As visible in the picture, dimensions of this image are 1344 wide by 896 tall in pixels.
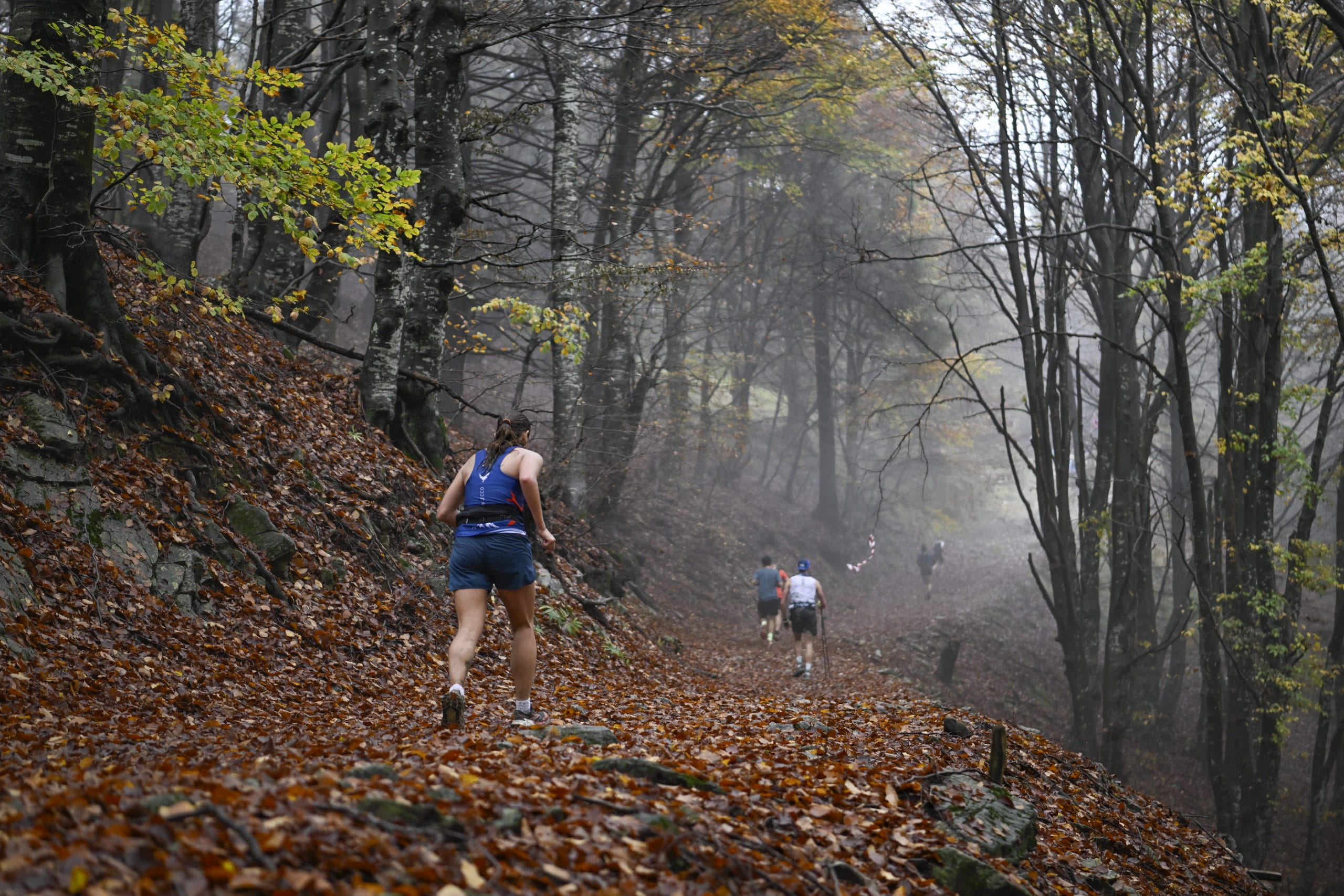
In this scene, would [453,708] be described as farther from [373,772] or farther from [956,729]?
[956,729]

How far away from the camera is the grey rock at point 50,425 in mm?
6457

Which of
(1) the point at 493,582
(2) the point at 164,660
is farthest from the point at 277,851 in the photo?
(2) the point at 164,660

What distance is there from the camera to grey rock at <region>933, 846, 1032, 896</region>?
439 cm

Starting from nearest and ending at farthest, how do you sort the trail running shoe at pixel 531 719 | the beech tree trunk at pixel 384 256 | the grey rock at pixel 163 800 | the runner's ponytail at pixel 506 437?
the grey rock at pixel 163 800
the trail running shoe at pixel 531 719
the runner's ponytail at pixel 506 437
the beech tree trunk at pixel 384 256

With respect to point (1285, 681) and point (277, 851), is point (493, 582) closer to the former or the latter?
point (277, 851)

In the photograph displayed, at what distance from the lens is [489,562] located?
226 inches

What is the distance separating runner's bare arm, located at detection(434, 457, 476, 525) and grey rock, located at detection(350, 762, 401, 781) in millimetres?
2243

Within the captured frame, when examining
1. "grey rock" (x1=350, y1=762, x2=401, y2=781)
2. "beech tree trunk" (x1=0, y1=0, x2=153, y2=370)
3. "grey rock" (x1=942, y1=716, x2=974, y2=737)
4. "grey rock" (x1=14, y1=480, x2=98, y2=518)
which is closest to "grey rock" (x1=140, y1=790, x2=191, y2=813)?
"grey rock" (x1=350, y1=762, x2=401, y2=781)

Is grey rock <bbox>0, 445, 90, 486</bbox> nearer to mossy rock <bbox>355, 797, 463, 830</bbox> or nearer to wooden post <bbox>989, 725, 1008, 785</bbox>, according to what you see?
mossy rock <bbox>355, 797, 463, 830</bbox>

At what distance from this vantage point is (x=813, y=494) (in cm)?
3784

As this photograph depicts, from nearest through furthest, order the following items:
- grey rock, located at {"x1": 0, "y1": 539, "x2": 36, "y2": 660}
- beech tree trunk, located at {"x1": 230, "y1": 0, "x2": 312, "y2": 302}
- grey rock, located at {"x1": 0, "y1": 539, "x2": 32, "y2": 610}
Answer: grey rock, located at {"x1": 0, "y1": 539, "x2": 36, "y2": 660} < grey rock, located at {"x1": 0, "y1": 539, "x2": 32, "y2": 610} < beech tree trunk, located at {"x1": 230, "y1": 0, "x2": 312, "y2": 302}

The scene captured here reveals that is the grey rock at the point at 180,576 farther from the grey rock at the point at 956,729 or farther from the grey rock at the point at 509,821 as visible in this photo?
the grey rock at the point at 956,729

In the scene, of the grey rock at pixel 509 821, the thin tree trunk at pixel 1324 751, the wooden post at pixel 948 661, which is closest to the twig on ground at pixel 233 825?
the grey rock at pixel 509 821

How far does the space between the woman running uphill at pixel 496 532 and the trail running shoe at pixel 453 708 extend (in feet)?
0.61
